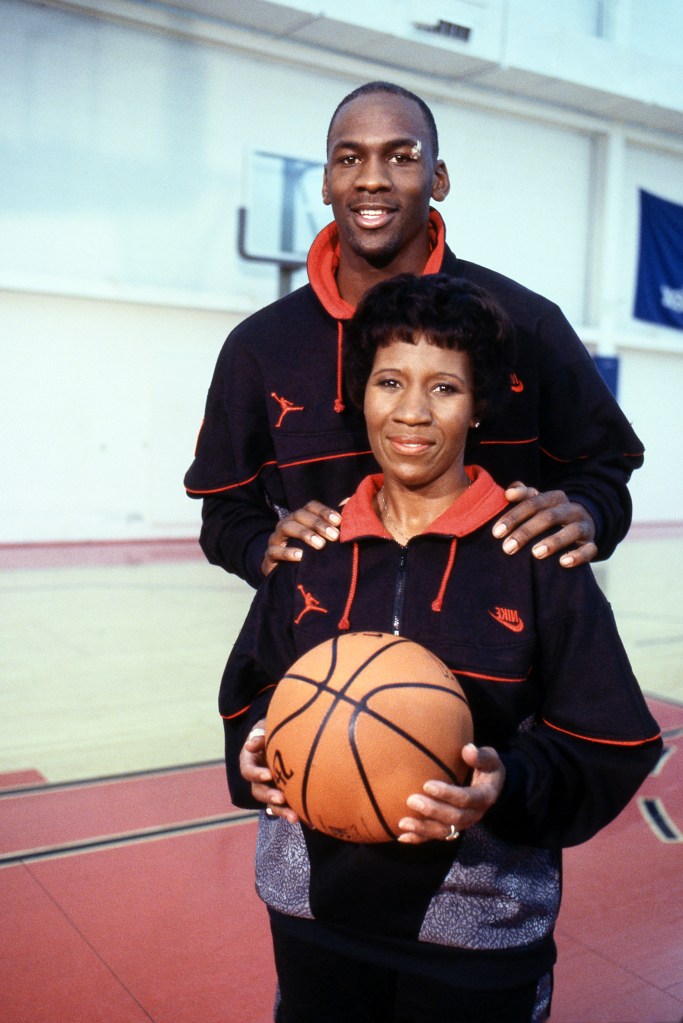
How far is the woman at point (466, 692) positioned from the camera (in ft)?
4.57

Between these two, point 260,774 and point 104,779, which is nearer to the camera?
point 260,774

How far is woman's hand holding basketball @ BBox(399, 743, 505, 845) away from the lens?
125cm

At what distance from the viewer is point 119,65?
8742mm

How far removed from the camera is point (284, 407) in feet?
6.18

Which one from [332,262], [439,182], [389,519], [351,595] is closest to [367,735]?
[351,595]

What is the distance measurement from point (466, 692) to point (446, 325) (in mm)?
489

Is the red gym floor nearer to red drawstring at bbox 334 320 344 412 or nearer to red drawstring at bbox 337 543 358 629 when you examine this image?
red drawstring at bbox 337 543 358 629

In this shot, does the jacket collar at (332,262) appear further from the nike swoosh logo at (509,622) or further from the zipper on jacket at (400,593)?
the nike swoosh logo at (509,622)

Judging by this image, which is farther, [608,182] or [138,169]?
[608,182]

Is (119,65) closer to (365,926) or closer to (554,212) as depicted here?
(554,212)

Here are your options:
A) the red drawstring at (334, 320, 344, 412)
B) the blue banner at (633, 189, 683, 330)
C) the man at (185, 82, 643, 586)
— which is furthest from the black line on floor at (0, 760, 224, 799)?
the blue banner at (633, 189, 683, 330)

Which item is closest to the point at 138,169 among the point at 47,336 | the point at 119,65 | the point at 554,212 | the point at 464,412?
the point at 119,65

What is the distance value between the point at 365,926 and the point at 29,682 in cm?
360
